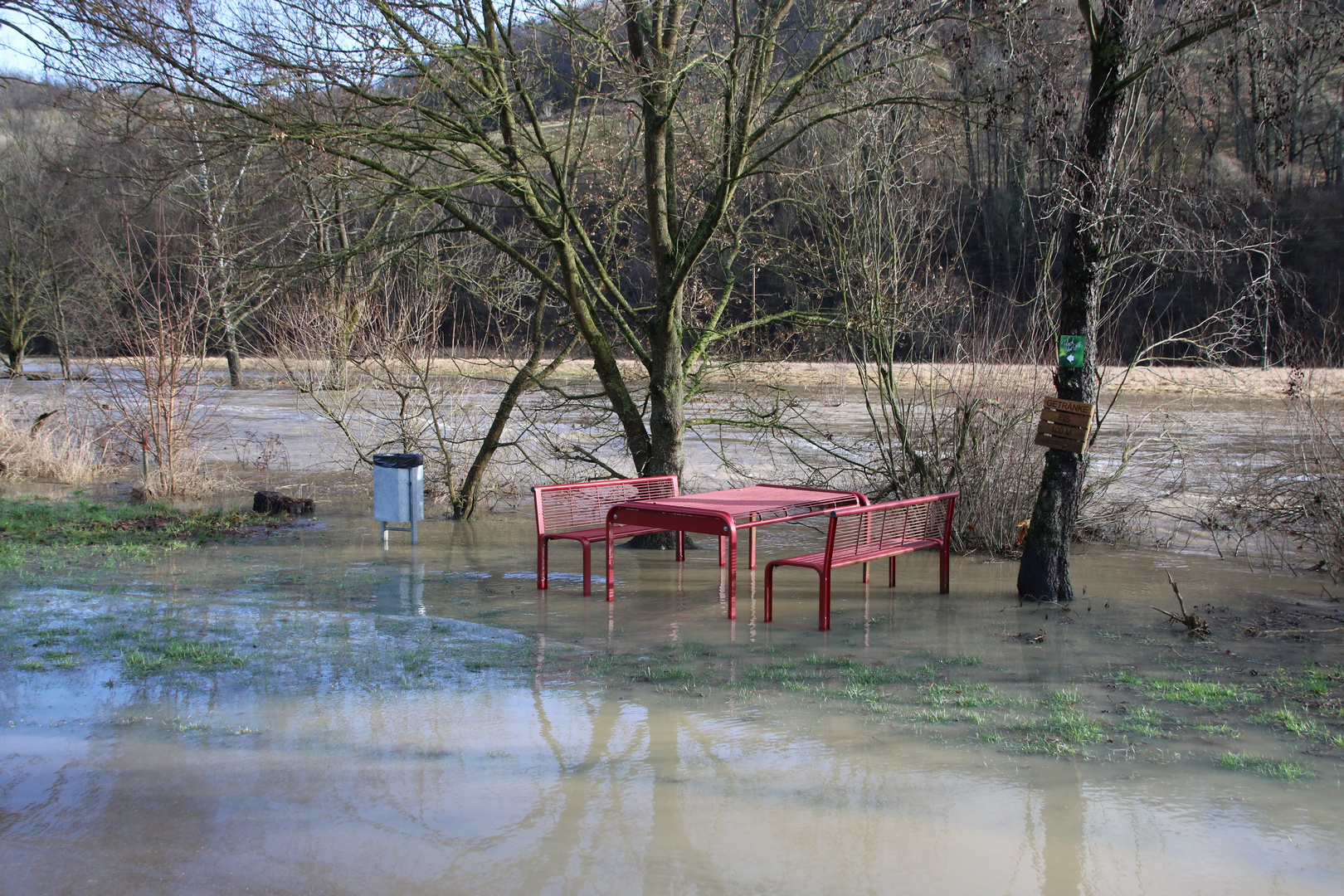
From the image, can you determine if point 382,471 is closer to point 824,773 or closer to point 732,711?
point 732,711

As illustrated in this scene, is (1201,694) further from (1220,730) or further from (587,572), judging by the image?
(587,572)

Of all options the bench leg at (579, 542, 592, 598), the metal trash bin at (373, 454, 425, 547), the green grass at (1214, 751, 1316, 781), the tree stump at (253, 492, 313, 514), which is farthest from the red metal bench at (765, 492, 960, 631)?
the tree stump at (253, 492, 313, 514)

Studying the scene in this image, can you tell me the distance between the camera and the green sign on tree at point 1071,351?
24.4ft

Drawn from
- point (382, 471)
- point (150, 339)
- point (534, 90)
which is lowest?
point (382, 471)

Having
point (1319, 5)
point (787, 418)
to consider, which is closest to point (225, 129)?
point (787, 418)

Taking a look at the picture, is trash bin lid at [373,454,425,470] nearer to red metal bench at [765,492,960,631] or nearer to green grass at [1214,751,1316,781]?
red metal bench at [765,492,960,631]

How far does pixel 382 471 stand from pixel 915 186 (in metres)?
5.73

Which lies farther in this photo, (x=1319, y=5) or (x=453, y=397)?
(x=453, y=397)

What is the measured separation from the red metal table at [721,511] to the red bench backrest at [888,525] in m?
0.41

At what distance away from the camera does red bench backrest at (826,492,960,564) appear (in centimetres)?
724

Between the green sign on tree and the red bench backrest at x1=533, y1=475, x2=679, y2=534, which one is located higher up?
the green sign on tree

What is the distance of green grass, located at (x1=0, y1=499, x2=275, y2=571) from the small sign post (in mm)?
7507

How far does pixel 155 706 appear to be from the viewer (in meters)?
5.32

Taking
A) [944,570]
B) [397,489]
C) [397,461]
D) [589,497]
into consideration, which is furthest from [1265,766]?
[397,461]
